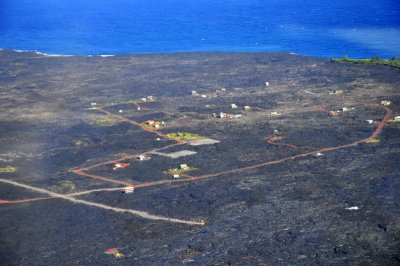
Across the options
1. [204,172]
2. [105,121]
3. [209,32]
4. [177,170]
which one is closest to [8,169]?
[177,170]

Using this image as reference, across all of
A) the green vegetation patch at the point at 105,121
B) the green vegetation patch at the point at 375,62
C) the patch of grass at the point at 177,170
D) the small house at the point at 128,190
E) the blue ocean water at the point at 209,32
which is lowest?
the small house at the point at 128,190

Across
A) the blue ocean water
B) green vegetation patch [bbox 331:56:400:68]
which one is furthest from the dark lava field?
the blue ocean water

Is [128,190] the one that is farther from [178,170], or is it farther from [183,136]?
[183,136]

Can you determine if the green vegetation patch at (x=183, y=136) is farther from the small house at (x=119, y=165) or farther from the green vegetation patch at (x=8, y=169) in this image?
the green vegetation patch at (x=8, y=169)

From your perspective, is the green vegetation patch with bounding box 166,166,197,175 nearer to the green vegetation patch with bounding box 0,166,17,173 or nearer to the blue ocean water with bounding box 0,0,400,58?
the green vegetation patch with bounding box 0,166,17,173

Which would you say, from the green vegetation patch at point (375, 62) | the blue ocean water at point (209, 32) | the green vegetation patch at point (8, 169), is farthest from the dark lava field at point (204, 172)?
the blue ocean water at point (209, 32)

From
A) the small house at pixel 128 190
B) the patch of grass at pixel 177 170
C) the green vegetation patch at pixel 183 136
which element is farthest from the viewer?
the green vegetation patch at pixel 183 136

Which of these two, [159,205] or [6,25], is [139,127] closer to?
[159,205]
